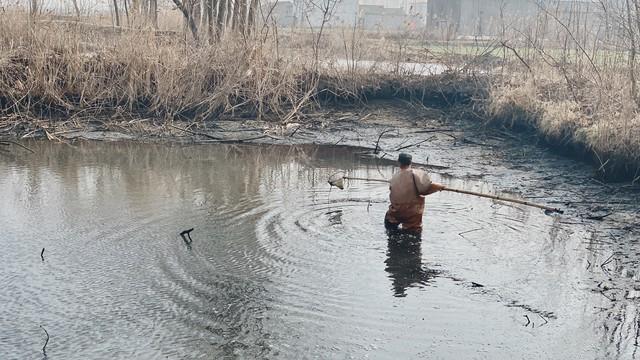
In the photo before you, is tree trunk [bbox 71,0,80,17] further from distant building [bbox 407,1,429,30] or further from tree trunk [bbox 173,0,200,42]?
distant building [bbox 407,1,429,30]

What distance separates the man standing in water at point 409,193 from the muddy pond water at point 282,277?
13.0 inches

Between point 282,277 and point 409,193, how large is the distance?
7.69ft

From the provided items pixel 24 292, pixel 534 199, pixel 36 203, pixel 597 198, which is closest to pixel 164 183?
pixel 36 203

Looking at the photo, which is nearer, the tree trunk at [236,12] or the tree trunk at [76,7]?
the tree trunk at [76,7]

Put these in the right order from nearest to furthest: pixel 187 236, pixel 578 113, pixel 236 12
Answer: pixel 187 236 → pixel 578 113 → pixel 236 12

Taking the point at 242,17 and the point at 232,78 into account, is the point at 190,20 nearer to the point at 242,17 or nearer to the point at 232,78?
the point at 242,17

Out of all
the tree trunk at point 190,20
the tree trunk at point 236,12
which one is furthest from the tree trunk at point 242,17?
the tree trunk at point 190,20

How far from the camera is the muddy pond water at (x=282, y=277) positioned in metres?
6.50

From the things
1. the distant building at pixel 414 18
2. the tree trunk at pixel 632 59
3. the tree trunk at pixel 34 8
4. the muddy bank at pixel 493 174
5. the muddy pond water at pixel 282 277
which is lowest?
the muddy pond water at pixel 282 277

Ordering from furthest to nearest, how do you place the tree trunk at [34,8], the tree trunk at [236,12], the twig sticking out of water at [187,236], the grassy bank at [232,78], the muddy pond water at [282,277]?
the tree trunk at [236,12] → the tree trunk at [34,8] → the grassy bank at [232,78] → the twig sticking out of water at [187,236] → the muddy pond water at [282,277]

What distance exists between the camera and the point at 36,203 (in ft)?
34.9

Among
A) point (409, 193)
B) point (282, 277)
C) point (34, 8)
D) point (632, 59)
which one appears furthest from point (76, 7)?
point (632, 59)

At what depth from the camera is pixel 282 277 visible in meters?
7.93

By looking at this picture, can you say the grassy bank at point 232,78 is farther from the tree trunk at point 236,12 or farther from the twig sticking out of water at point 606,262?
the twig sticking out of water at point 606,262
